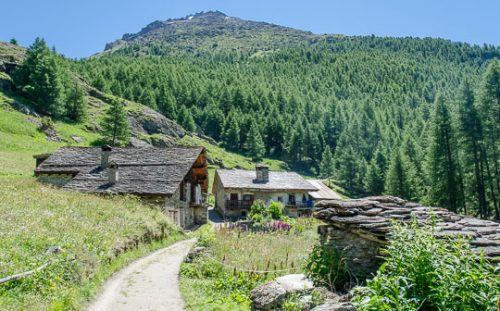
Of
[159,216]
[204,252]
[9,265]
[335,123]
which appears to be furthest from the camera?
[335,123]

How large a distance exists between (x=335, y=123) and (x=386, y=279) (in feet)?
Result: 458

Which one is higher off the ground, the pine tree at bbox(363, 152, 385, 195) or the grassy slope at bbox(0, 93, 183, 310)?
the pine tree at bbox(363, 152, 385, 195)

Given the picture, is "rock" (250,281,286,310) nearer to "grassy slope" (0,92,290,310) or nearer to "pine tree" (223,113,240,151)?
"grassy slope" (0,92,290,310)

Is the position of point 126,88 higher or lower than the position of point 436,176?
higher

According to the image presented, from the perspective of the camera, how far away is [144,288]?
1432cm

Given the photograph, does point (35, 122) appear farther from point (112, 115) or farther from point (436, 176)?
point (436, 176)

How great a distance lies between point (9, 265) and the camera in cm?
1126

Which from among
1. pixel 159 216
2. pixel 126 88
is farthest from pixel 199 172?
pixel 126 88

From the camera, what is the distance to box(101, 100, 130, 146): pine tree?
68.5m

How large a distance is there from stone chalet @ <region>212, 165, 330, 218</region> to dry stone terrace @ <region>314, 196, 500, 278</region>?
141ft

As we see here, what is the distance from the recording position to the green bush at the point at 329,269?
1021cm

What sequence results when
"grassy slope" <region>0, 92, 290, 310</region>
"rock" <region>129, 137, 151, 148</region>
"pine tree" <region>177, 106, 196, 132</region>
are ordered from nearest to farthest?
"grassy slope" <region>0, 92, 290, 310</region>
"rock" <region>129, 137, 151, 148</region>
"pine tree" <region>177, 106, 196, 132</region>

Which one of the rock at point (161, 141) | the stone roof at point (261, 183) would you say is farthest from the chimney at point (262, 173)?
the rock at point (161, 141)

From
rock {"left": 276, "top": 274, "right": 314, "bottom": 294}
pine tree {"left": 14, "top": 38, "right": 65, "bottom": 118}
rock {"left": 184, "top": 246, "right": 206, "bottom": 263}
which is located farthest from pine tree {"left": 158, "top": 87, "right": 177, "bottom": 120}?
rock {"left": 276, "top": 274, "right": 314, "bottom": 294}
